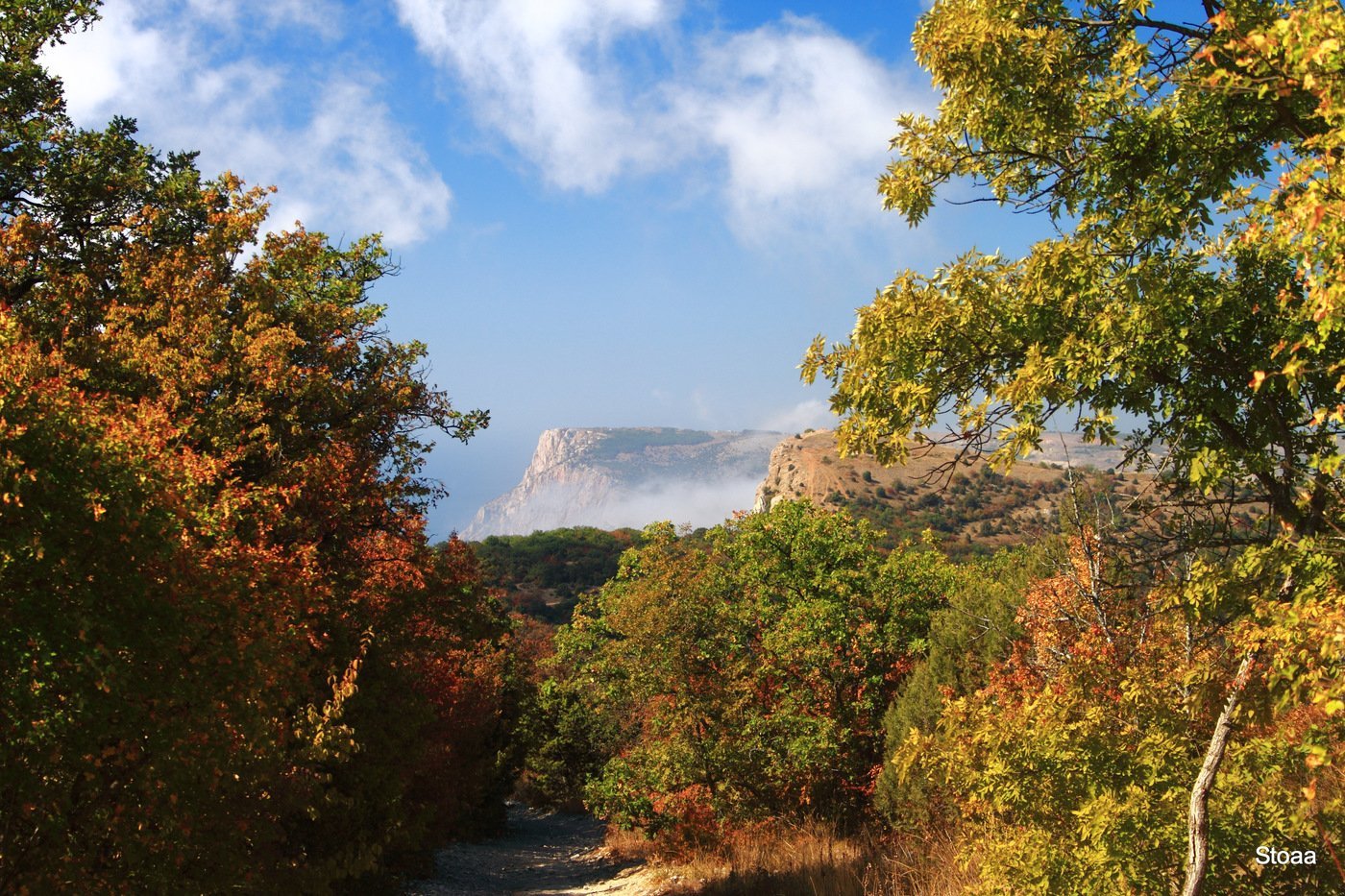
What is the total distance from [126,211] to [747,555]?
16601 millimetres

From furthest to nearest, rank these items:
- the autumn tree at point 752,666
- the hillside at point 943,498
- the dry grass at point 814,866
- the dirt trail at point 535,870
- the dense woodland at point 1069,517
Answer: the hillside at point 943,498 → the dirt trail at point 535,870 → the autumn tree at point 752,666 → the dry grass at point 814,866 → the dense woodland at point 1069,517

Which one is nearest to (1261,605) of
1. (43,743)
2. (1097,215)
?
(1097,215)

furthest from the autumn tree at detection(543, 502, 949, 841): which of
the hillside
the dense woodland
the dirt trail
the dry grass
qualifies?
the hillside

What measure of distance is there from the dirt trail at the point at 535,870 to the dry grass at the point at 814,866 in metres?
1.26

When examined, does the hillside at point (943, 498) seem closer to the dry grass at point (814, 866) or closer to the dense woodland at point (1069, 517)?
the dry grass at point (814, 866)

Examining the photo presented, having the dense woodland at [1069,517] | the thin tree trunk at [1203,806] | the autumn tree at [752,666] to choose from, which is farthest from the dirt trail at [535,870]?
the thin tree trunk at [1203,806]

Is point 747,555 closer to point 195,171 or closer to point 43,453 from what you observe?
point 195,171

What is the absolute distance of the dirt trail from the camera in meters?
21.3

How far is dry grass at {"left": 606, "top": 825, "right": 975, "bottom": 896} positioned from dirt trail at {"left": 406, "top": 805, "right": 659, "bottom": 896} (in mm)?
1262

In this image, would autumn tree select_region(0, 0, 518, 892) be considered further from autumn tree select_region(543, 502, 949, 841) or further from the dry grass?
the dry grass

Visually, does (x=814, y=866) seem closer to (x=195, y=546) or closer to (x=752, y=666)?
(x=752, y=666)

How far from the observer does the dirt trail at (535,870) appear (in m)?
21.3

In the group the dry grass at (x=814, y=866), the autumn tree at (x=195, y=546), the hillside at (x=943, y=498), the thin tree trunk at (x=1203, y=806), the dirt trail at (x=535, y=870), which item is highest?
the hillside at (x=943, y=498)

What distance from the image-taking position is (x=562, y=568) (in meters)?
84.9
